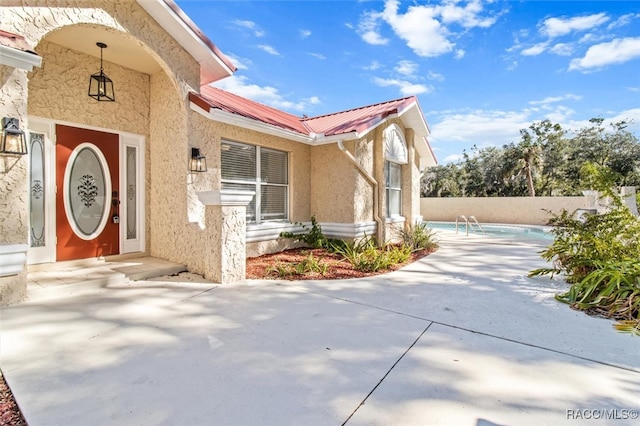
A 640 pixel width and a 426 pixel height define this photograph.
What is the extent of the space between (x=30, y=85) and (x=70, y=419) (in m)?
6.59

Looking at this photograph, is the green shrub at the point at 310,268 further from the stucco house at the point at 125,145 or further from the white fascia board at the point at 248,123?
the white fascia board at the point at 248,123

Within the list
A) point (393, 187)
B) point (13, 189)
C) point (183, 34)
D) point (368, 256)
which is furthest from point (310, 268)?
point (393, 187)

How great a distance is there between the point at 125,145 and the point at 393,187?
365 inches

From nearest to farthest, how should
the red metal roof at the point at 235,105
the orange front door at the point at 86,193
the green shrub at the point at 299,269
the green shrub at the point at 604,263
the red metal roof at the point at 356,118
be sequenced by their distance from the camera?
the green shrub at the point at 604,263, the orange front door at the point at 86,193, the green shrub at the point at 299,269, the red metal roof at the point at 235,105, the red metal roof at the point at 356,118

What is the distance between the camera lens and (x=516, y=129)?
32.8 metres

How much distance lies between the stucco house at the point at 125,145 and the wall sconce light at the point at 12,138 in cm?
2

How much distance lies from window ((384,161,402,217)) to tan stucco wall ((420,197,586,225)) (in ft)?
49.0

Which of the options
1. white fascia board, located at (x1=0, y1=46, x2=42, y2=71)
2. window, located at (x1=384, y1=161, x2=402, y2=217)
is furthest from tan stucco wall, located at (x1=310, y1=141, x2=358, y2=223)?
white fascia board, located at (x1=0, y1=46, x2=42, y2=71)

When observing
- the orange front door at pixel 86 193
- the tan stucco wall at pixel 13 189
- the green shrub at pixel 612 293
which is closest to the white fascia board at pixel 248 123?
the orange front door at pixel 86 193

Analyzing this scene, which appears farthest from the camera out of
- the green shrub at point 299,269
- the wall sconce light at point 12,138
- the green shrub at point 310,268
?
the green shrub at point 310,268

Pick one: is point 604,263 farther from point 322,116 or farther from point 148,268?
point 322,116

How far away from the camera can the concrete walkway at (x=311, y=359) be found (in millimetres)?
2422

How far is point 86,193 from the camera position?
22.5 feet

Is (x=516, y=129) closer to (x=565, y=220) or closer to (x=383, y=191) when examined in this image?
(x=383, y=191)
